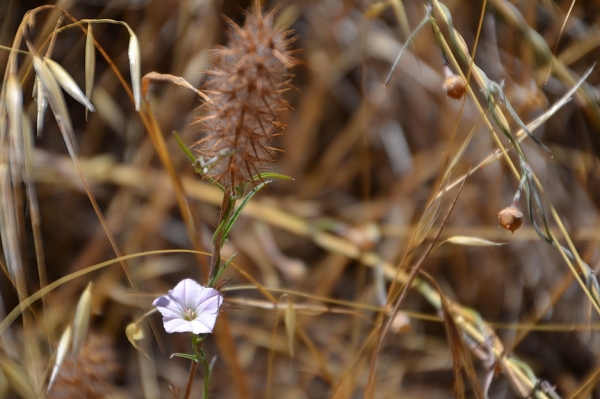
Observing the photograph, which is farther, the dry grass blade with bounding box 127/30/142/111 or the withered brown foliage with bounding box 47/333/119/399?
the withered brown foliage with bounding box 47/333/119/399

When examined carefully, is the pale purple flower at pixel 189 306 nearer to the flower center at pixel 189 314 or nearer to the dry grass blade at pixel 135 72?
the flower center at pixel 189 314

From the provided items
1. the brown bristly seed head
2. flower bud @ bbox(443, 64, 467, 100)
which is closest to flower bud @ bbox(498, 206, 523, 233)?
flower bud @ bbox(443, 64, 467, 100)

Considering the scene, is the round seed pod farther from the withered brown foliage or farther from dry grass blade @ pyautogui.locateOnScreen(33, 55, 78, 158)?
the withered brown foliage

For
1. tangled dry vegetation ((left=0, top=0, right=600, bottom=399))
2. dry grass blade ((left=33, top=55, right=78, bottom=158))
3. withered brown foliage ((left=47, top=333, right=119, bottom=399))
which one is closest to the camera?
dry grass blade ((left=33, top=55, right=78, bottom=158))

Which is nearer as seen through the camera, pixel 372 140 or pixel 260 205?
pixel 260 205

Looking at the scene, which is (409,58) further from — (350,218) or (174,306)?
(174,306)

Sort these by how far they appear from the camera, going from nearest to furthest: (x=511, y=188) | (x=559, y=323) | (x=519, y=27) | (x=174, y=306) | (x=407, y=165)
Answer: (x=174, y=306)
(x=519, y=27)
(x=559, y=323)
(x=511, y=188)
(x=407, y=165)

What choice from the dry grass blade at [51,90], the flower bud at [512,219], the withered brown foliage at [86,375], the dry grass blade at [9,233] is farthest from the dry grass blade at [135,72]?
the flower bud at [512,219]

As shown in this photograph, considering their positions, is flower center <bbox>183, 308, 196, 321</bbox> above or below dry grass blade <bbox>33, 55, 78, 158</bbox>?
below

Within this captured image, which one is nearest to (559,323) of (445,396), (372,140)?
(445,396)
